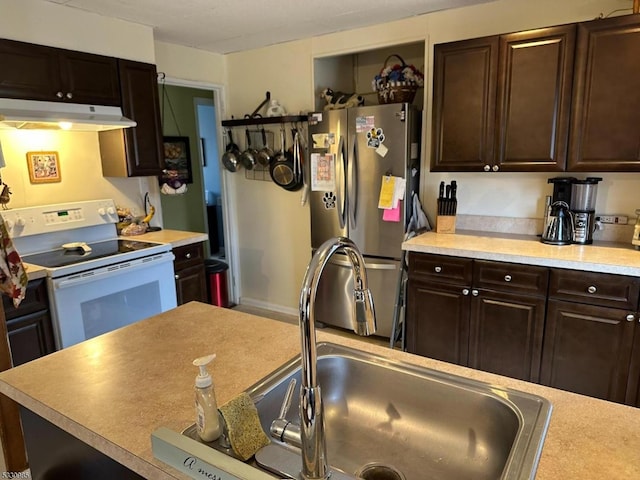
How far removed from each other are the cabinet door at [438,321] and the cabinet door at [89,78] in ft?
7.65

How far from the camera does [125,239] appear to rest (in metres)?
3.12

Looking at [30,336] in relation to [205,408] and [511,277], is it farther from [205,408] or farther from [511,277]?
[511,277]

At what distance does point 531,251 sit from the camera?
2426mm

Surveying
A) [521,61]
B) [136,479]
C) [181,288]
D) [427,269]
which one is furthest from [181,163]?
[136,479]

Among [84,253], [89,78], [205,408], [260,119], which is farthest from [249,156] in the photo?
[205,408]

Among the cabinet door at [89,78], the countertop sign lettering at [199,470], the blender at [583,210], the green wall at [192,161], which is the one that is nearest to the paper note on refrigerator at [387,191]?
the blender at [583,210]

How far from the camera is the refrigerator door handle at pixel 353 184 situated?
3.17m

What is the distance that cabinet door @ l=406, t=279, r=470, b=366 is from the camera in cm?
260

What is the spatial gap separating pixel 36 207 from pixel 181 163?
2447 millimetres

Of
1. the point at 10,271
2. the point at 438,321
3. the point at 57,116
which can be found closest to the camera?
the point at 10,271

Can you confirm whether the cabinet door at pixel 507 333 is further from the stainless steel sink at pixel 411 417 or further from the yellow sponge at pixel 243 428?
the yellow sponge at pixel 243 428

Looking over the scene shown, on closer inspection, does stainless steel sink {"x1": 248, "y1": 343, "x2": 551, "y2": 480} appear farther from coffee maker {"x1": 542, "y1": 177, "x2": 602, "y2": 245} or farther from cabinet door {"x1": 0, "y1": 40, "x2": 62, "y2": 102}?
cabinet door {"x1": 0, "y1": 40, "x2": 62, "y2": 102}

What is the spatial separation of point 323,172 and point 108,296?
5.68 ft

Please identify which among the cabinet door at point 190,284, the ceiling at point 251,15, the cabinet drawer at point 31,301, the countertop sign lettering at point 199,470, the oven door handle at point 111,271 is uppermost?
the ceiling at point 251,15
